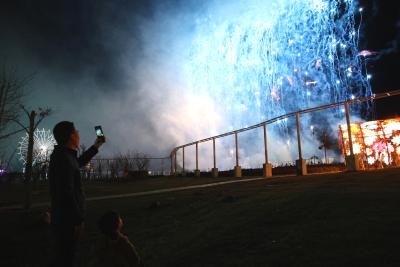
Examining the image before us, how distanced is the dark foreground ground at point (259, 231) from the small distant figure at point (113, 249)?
175 cm

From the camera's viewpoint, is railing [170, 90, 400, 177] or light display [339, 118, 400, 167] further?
light display [339, 118, 400, 167]

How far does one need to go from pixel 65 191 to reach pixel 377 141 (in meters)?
22.3

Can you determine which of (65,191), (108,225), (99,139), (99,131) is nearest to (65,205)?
(65,191)

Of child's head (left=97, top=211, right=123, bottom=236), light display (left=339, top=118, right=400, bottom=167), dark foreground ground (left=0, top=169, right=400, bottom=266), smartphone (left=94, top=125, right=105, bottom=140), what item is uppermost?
light display (left=339, top=118, right=400, bottom=167)

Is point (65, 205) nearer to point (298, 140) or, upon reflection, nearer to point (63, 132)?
point (63, 132)

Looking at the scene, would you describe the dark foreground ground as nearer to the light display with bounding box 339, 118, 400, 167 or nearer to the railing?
the railing

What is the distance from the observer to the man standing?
371 centimetres

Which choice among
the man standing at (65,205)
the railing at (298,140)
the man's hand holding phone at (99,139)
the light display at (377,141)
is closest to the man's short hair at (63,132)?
the man standing at (65,205)

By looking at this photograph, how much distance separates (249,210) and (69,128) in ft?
17.8

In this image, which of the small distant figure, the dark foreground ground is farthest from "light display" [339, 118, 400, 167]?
the small distant figure

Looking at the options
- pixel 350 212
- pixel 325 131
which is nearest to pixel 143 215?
pixel 350 212

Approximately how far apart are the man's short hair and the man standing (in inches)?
4.0

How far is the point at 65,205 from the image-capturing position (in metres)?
3.75

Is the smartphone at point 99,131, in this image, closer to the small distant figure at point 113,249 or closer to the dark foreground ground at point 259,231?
the small distant figure at point 113,249
